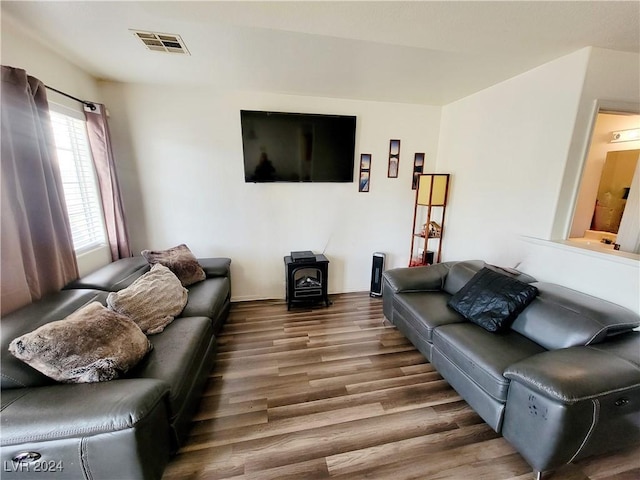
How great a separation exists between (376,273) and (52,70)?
3715 millimetres

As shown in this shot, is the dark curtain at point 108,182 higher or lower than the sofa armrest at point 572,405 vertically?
higher

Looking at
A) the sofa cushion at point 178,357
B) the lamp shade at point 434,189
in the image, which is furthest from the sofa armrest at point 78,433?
the lamp shade at point 434,189

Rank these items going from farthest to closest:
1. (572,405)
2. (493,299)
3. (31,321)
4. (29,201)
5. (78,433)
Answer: (493,299) < (29,201) < (31,321) < (572,405) < (78,433)

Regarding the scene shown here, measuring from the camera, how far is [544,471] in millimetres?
1299

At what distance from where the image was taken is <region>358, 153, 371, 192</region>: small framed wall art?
3.31 meters

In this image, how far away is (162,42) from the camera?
1849 millimetres

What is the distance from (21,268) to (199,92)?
2.22 meters

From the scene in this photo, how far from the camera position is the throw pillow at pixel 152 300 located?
1783 millimetres

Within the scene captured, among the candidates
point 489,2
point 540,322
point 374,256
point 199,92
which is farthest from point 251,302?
point 489,2

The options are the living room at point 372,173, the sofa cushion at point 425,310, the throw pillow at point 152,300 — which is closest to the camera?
the throw pillow at point 152,300

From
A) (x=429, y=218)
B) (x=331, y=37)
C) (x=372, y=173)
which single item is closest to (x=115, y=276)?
(x=331, y=37)

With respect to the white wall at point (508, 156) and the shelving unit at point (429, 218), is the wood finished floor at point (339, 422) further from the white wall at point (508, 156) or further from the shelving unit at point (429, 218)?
the white wall at point (508, 156)

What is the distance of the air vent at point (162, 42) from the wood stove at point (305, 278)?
216cm

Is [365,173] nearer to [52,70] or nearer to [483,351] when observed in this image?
[483,351]
